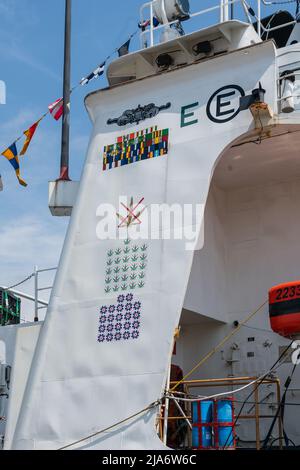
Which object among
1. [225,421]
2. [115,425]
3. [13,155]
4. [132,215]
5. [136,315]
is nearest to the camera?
[115,425]

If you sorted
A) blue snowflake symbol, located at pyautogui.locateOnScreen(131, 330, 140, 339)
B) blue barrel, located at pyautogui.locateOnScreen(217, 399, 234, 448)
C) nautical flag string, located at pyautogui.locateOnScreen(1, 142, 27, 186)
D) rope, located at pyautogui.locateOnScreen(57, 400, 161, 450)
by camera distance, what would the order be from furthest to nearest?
nautical flag string, located at pyautogui.locateOnScreen(1, 142, 27, 186)
blue snowflake symbol, located at pyautogui.locateOnScreen(131, 330, 140, 339)
blue barrel, located at pyautogui.locateOnScreen(217, 399, 234, 448)
rope, located at pyautogui.locateOnScreen(57, 400, 161, 450)

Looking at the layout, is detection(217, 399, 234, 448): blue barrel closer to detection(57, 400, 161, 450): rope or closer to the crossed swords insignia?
detection(57, 400, 161, 450): rope

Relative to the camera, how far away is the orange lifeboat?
319 inches

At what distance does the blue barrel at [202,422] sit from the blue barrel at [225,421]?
0.11 metres

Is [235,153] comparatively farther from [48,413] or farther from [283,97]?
[48,413]

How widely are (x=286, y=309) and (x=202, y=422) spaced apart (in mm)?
1635

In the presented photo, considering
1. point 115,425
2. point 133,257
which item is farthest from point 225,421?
point 133,257

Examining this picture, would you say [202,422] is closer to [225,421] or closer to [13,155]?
[225,421]

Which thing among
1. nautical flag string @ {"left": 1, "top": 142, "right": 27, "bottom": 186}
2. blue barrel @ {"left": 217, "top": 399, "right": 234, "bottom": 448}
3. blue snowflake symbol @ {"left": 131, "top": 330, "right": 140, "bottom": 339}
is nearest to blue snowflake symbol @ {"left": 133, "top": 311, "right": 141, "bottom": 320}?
blue snowflake symbol @ {"left": 131, "top": 330, "right": 140, "bottom": 339}

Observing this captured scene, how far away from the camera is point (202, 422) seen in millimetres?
8570

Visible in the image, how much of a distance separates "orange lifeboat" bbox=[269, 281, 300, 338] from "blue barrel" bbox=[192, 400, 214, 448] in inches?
48.6

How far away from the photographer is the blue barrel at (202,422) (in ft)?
28.0

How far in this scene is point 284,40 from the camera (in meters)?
11.7
